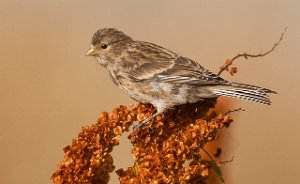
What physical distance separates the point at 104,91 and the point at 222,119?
16.4 ft

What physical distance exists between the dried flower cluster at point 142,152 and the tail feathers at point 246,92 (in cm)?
47

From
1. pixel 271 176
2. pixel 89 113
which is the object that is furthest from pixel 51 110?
pixel 271 176

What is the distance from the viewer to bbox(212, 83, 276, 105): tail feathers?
6.44m

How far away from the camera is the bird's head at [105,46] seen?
7.52 metres

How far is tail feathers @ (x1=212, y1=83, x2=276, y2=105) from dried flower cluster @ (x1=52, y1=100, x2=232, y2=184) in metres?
0.47

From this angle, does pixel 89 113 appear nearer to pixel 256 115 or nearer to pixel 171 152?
pixel 256 115

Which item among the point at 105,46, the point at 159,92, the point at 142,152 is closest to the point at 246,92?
the point at 159,92

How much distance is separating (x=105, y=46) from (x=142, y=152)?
6.21ft

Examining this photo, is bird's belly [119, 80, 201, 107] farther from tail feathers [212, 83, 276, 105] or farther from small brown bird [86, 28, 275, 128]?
tail feathers [212, 83, 276, 105]

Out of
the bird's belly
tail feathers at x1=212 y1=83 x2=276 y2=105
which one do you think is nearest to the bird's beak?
the bird's belly

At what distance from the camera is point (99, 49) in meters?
7.55

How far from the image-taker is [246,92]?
Answer: 654cm

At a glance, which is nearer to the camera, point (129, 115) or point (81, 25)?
point (129, 115)

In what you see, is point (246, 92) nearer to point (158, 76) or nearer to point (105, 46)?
point (158, 76)
